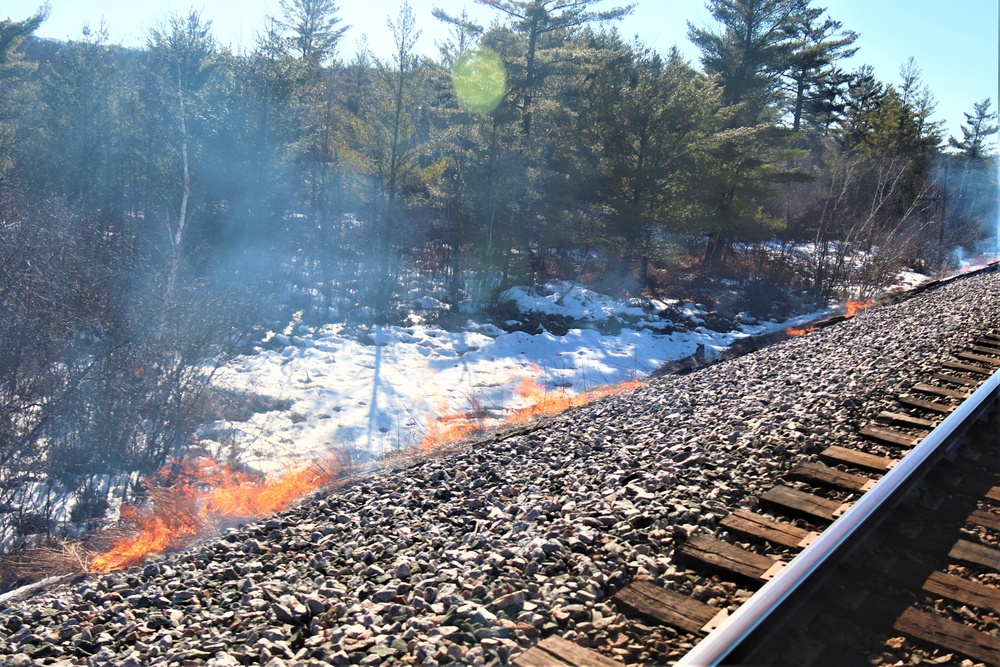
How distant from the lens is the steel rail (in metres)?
2.55

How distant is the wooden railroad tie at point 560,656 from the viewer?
9.12ft

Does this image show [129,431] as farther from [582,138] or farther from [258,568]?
[582,138]

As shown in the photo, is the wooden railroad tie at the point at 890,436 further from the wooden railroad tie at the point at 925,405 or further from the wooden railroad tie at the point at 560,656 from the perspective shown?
the wooden railroad tie at the point at 560,656

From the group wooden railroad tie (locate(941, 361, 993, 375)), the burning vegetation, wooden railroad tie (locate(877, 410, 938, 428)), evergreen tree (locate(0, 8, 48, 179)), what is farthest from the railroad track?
evergreen tree (locate(0, 8, 48, 179))

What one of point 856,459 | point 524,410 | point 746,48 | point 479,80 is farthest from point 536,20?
point 856,459

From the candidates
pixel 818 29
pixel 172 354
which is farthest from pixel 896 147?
pixel 172 354

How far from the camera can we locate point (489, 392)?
14.3 meters

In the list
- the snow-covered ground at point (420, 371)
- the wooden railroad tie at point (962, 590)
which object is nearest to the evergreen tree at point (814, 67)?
the snow-covered ground at point (420, 371)

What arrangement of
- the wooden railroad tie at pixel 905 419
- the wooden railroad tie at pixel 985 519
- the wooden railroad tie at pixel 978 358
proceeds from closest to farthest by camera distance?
the wooden railroad tie at pixel 985 519 → the wooden railroad tie at pixel 905 419 → the wooden railroad tie at pixel 978 358

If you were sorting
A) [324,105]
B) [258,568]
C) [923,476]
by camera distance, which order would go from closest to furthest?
[923,476], [258,568], [324,105]

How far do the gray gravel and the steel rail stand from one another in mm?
337

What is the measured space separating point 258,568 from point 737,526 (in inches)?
126

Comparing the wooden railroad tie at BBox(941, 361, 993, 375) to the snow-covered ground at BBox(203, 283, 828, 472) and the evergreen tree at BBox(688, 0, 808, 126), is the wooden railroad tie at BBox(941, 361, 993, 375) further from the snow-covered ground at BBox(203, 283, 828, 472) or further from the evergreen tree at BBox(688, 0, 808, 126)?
the evergreen tree at BBox(688, 0, 808, 126)

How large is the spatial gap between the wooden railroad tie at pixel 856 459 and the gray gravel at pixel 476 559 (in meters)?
0.19
